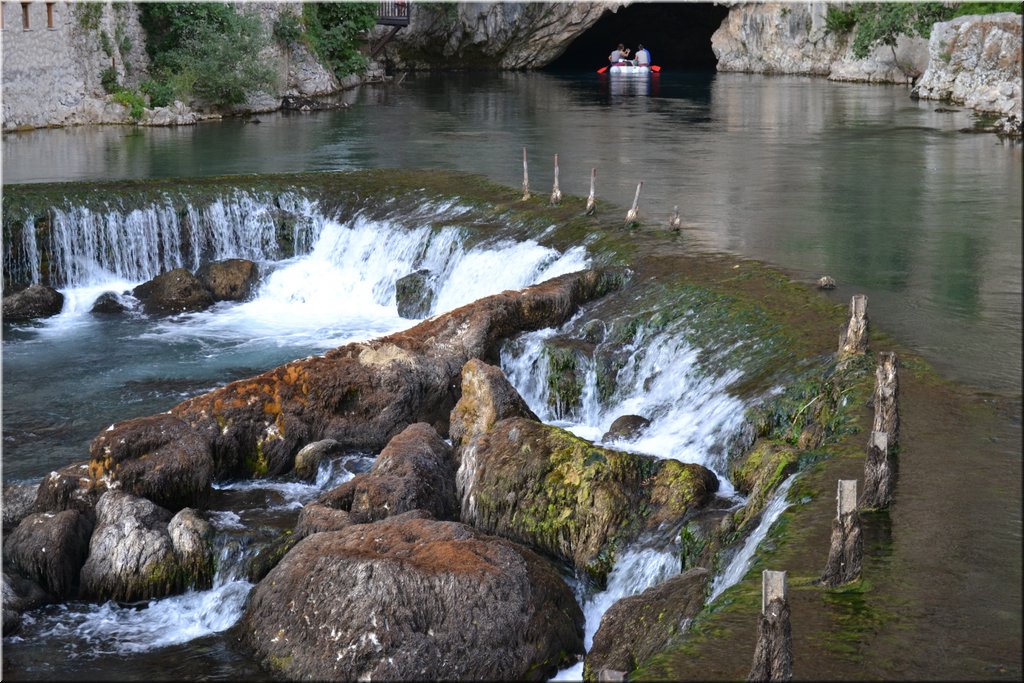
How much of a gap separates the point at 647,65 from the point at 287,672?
57.3 m

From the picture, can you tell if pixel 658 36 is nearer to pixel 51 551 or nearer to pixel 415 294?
pixel 415 294

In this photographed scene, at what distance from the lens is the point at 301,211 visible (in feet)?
84.1

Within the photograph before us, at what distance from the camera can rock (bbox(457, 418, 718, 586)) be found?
38.5ft

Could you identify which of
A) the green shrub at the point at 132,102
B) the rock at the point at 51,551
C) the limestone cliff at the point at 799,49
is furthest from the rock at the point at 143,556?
the limestone cliff at the point at 799,49

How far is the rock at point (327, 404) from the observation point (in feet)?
45.1

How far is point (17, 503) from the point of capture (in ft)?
44.0

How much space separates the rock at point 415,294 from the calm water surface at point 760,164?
4165 mm

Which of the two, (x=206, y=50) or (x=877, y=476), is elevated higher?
(x=206, y=50)

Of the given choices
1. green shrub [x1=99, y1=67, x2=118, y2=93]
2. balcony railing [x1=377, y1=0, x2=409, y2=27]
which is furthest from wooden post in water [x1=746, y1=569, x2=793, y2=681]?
balcony railing [x1=377, y1=0, x2=409, y2=27]

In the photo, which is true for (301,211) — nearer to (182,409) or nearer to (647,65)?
(182,409)

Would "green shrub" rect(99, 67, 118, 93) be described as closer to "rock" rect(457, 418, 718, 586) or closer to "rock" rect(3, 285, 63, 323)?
"rock" rect(3, 285, 63, 323)

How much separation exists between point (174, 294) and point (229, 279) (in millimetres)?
1162

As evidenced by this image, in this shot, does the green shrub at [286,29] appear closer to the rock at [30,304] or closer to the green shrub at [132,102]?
the green shrub at [132,102]

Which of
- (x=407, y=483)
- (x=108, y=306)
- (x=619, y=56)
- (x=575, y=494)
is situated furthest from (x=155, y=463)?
(x=619, y=56)
